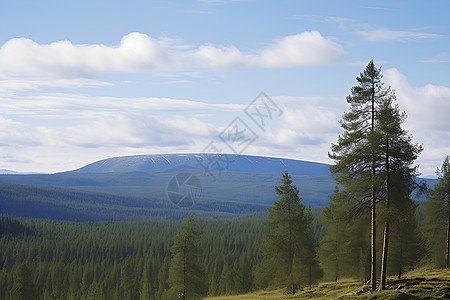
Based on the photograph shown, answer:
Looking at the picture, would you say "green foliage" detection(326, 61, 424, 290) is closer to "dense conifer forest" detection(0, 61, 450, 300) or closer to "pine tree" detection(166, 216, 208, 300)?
"dense conifer forest" detection(0, 61, 450, 300)

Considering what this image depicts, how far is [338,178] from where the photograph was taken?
34.1 m

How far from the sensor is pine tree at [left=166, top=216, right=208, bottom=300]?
49.0 m

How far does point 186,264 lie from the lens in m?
49.2

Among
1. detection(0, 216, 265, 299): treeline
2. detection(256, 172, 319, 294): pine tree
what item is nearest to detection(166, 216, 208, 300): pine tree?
detection(256, 172, 319, 294): pine tree

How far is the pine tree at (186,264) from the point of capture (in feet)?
161

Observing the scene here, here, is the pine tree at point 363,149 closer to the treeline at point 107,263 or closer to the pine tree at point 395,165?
the pine tree at point 395,165

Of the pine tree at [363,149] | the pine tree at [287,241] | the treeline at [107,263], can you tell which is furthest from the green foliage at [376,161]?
the treeline at [107,263]

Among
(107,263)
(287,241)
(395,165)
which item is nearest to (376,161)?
(395,165)

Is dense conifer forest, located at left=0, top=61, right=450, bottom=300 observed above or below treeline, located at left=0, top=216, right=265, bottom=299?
above

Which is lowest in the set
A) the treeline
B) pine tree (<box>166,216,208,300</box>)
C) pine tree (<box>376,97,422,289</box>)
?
the treeline

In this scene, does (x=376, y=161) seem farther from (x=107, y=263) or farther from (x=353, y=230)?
(x=107, y=263)

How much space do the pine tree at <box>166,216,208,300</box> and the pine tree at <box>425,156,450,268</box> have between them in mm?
25780

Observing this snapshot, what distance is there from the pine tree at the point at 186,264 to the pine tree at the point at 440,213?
84.6ft

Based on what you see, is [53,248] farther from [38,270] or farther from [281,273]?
[281,273]
